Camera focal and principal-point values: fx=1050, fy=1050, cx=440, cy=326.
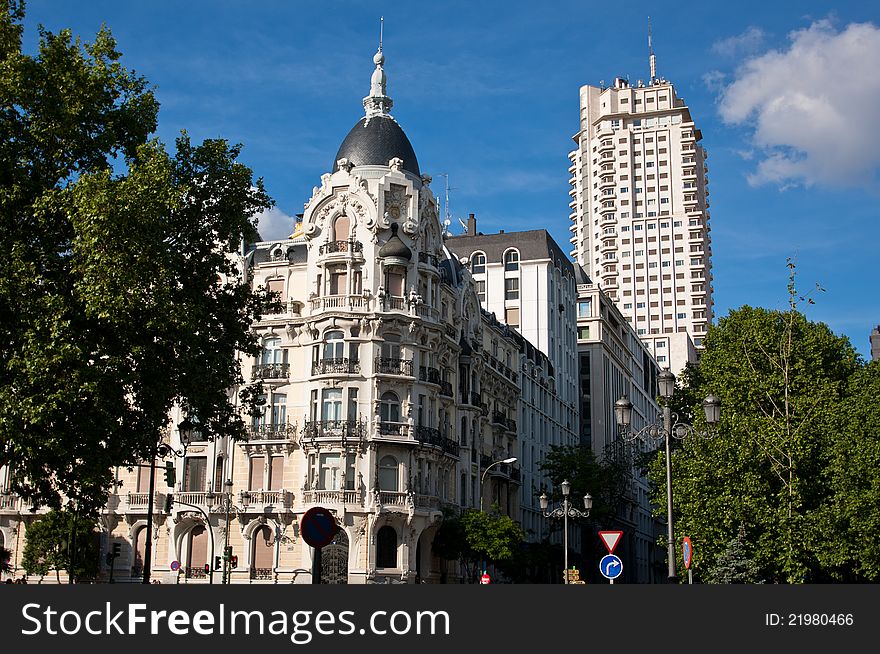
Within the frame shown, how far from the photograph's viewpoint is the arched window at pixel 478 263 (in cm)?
8975

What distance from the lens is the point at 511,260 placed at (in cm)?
8838

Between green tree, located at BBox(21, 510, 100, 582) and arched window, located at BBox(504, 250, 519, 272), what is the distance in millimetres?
42480

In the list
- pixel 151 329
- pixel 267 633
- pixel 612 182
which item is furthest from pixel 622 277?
pixel 267 633

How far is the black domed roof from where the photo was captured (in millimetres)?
61438

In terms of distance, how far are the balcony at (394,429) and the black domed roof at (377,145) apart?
15.5 meters

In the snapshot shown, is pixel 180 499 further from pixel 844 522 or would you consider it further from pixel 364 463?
pixel 844 522

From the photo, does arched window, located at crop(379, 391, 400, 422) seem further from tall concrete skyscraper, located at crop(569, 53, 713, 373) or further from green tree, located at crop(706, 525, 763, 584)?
tall concrete skyscraper, located at crop(569, 53, 713, 373)

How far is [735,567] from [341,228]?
27720 millimetres

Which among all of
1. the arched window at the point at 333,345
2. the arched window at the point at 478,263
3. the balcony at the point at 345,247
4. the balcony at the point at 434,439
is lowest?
the balcony at the point at 434,439

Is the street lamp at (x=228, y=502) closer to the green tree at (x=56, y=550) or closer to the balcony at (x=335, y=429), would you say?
the balcony at (x=335, y=429)

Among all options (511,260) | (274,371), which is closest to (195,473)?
(274,371)

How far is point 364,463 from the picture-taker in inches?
2190

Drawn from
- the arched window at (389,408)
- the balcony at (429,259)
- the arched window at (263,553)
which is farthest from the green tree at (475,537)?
the balcony at (429,259)

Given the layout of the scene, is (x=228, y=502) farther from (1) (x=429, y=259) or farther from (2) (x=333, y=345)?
(1) (x=429, y=259)
